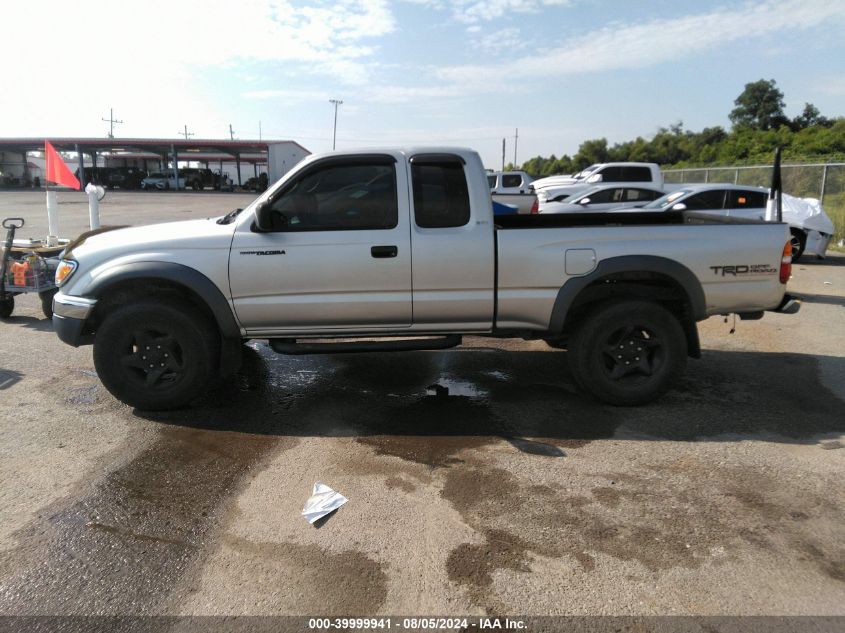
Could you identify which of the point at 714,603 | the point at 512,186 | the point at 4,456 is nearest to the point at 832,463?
the point at 714,603

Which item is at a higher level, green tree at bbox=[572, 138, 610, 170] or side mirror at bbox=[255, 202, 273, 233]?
green tree at bbox=[572, 138, 610, 170]

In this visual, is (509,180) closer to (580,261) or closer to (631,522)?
(580,261)

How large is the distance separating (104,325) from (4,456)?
44.1 inches

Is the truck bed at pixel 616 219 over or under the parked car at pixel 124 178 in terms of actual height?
under

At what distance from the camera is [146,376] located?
16.3 ft

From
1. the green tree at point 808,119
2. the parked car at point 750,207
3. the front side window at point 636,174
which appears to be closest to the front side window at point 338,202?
the parked car at point 750,207

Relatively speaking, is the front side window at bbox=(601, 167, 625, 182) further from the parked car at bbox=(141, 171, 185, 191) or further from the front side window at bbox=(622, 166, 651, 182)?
the parked car at bbox=(141, 171, 185, 191)

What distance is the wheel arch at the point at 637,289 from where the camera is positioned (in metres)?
4.83

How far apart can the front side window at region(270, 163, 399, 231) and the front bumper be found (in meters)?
1.65

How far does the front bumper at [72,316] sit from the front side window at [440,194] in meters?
2.64

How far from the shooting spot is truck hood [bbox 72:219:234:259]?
15.7 ft

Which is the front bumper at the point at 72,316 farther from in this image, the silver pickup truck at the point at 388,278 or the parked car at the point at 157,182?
the parked car at the point at 157,182

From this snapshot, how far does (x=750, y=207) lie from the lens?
42.3 feet

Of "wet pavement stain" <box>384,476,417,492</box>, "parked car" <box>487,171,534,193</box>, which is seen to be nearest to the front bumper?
"wet pavement stain" <box>384,476,417,492</box>
